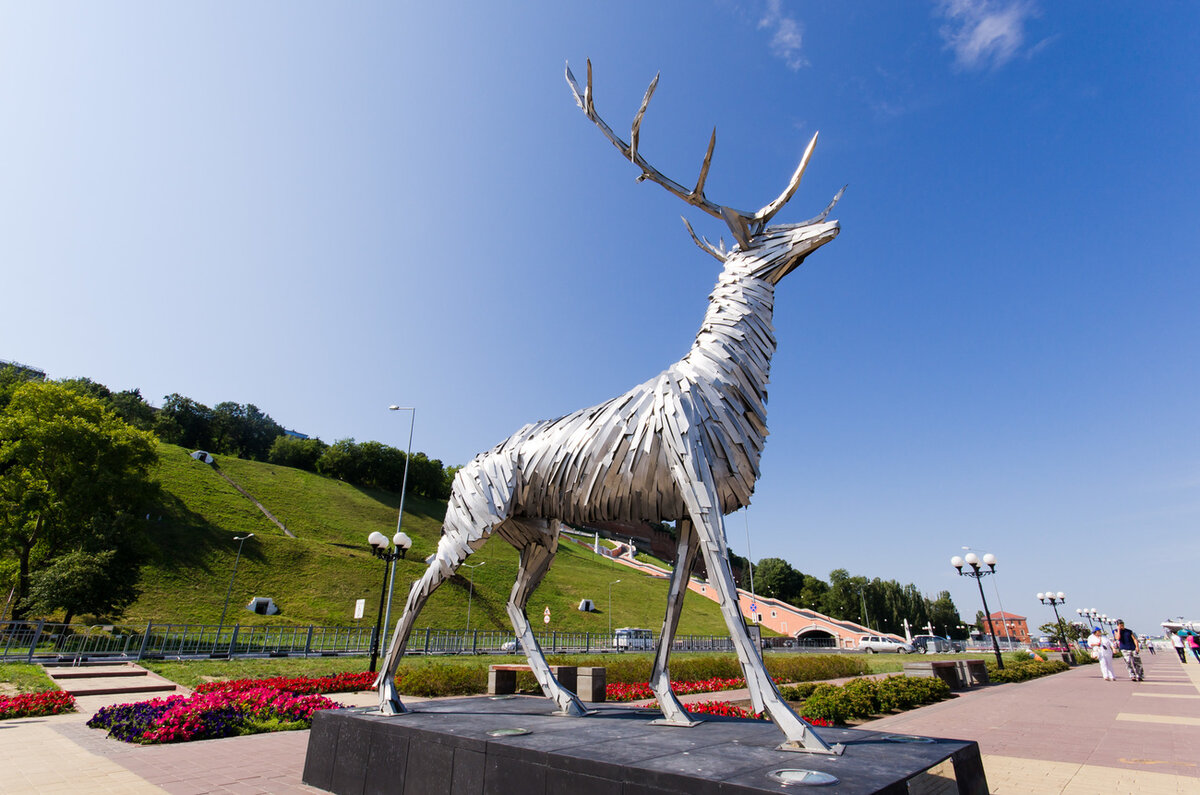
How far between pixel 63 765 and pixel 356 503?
6340 centimetres

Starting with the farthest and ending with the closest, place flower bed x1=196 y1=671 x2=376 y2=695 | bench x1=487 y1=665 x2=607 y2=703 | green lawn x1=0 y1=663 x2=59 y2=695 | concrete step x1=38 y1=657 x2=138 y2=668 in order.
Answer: concrete step x1=38 y1=657 x2=138 y2=668, flower bed x1=196 y1=671 x2=376 y2=695, green lawn x1=0 y1=663 x2=59 y2=695, bench x1=487 y1=665 x2=607 y2=703

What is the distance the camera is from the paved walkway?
5965 millimetres

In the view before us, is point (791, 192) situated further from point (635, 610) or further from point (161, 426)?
point (161, 426)

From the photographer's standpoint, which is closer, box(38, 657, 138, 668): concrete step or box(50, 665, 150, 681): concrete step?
box(50, 665, 150, 681): concrete step

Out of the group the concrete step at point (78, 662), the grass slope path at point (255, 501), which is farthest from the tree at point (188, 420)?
the concrete step at point (78, 662)

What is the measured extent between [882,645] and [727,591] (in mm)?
52291

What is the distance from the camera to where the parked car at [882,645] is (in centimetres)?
4625

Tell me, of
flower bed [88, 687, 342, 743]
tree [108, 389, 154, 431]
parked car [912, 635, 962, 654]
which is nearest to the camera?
flower bed [88, 687, 342, 743]

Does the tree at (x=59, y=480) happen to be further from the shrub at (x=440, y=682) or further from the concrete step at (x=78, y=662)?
the shrub at (x=440, y=682)

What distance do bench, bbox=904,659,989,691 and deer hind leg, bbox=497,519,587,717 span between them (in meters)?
14.2

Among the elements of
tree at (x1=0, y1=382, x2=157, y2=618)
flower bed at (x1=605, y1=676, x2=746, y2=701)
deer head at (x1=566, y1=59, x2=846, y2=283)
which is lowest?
flower bed at (x1=605, y1=676, x2=746, y2=701)

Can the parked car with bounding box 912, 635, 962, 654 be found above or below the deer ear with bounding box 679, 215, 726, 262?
below

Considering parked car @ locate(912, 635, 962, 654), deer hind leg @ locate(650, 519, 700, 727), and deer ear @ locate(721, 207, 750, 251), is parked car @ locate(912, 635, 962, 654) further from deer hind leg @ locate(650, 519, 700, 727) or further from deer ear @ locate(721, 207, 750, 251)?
deer ear @ locate(721, 207, 750, 251)

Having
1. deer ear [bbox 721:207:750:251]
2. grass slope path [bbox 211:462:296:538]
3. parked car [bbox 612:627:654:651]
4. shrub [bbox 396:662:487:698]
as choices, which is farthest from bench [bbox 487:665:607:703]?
grass slope path [bbox 211:462:296:538]
